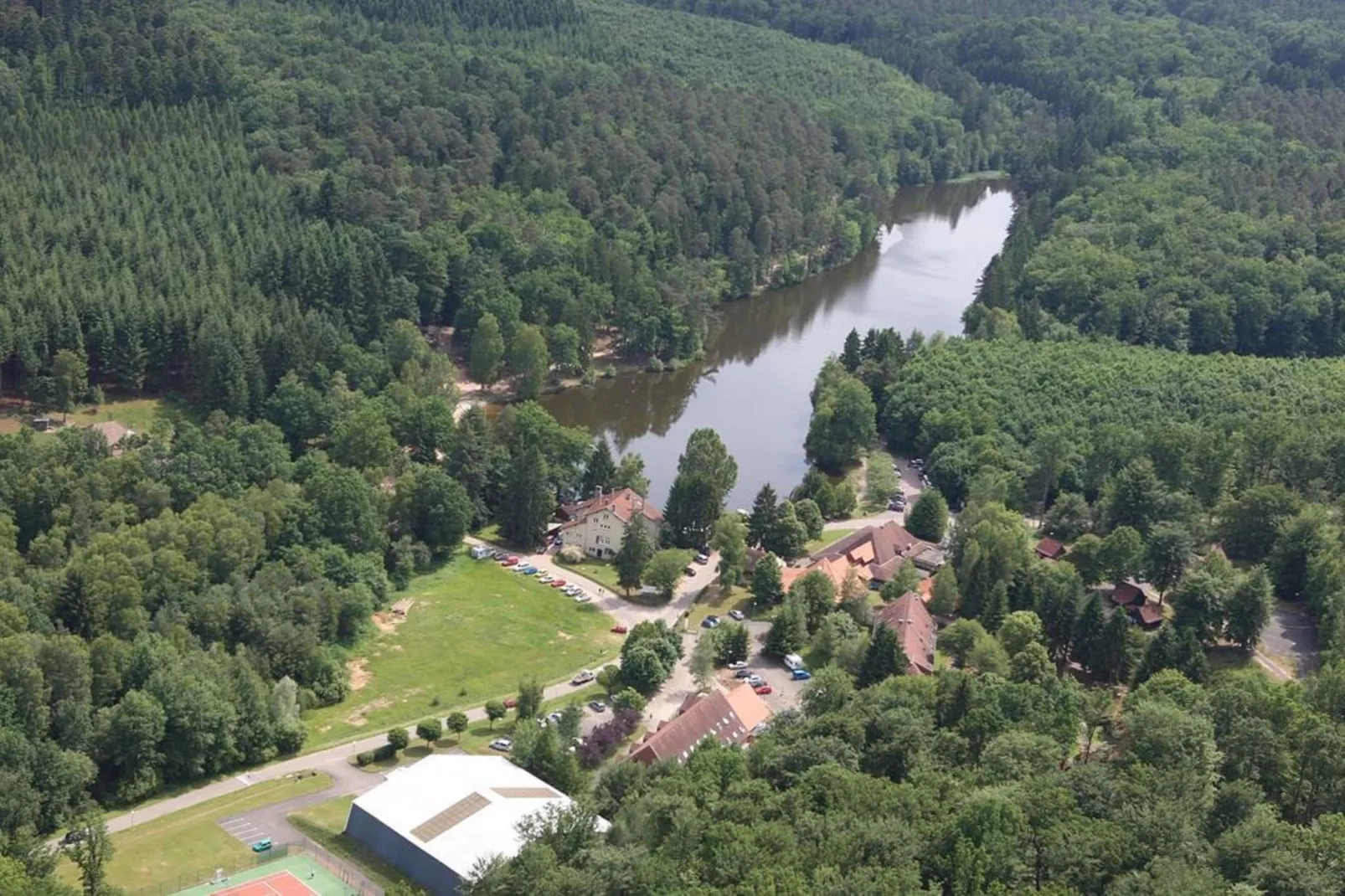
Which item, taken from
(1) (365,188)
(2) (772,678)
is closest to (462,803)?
(2) (772,678)

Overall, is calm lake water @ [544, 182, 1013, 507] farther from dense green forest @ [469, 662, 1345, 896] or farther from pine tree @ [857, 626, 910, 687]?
dense green forest @ [469, 662, 1345, 896]

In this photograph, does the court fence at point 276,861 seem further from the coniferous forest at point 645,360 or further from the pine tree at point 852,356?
the pine tree at point 852,356

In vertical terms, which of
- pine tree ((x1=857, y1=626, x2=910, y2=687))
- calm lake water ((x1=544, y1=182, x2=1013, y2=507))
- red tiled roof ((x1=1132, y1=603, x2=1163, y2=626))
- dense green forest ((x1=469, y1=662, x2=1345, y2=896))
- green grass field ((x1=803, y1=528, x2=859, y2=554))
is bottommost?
calm lake water ((x1=544, y1=182, x2=1013, y2=507))

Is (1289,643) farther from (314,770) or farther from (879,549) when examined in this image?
(314,770)

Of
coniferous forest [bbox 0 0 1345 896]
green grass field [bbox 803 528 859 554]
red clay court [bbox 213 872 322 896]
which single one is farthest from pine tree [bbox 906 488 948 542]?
red clay court [bbox 213 872 322 896]

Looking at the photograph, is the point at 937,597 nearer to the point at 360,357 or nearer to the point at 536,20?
the point at 360,357
